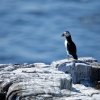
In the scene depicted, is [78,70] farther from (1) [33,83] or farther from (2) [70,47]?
(1) [33,83]

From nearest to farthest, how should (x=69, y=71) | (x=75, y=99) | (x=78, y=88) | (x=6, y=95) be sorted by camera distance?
(x=75, y=99)
(x=6, y=95)
(x=78, y=88)
(x=69, y=71)

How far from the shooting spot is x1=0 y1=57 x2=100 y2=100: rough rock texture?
1263cm

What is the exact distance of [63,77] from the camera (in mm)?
14047

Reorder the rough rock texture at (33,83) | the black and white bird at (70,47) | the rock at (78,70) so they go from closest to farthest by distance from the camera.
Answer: the rough rock texture at (33,83)
the rock at (78,70)
the black and white bird at (70,47)

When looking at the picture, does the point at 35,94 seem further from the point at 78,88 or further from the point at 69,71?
the point at 69,71

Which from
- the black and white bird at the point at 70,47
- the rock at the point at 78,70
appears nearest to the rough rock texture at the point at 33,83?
the rock at the point at 78,70

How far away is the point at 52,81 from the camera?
13.6 meters

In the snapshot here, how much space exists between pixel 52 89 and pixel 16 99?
749mm

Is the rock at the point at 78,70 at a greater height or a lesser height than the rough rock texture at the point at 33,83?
greater

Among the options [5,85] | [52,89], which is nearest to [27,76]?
[5,85]

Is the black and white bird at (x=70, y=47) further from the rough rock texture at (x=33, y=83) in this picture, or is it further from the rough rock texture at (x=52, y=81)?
the rough rock texture at (x=33, y=83)

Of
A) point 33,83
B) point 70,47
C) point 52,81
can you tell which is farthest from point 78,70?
point 33,83

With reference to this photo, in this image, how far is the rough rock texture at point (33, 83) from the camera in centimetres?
1258

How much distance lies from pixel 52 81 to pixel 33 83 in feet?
1.63
